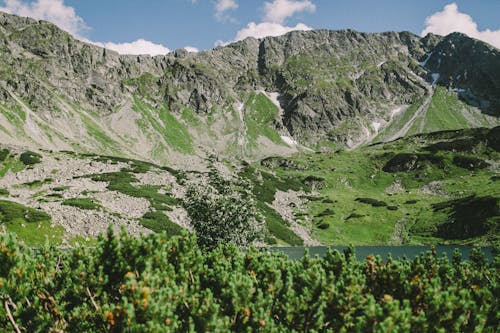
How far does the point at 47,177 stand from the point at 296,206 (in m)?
98.1

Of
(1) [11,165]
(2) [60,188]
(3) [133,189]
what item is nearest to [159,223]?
(3) [133,189]

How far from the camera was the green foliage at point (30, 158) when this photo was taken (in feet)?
461

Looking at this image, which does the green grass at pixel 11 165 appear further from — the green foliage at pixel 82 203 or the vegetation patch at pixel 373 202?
the vegetation patch at pixel 373 202

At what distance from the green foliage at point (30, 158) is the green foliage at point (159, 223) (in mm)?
58105

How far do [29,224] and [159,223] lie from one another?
30447mm

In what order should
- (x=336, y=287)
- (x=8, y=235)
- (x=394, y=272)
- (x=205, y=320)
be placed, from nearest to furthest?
(x=205, y=320)
(x=8, y=235)
(x=336, y=287)
(x=394, y=272)


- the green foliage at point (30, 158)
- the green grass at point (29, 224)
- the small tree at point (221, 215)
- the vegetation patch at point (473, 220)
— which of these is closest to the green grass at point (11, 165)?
the green foliage at point (30, 158)

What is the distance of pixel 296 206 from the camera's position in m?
175

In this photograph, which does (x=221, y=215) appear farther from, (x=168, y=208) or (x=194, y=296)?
(x=168, y=208)

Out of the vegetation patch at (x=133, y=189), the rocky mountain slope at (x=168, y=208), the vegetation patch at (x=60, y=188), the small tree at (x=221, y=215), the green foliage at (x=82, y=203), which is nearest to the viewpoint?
the small tree at (x=221, y=215)

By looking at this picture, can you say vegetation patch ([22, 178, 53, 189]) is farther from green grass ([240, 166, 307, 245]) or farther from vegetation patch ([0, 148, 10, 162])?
green grass ([240, 166, 307, 245])

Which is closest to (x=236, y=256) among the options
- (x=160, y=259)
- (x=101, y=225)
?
(x=160, y=259)

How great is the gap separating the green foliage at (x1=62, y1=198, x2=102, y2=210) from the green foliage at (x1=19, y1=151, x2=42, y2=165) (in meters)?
44.1

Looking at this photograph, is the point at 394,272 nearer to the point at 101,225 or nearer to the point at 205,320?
the point at 205,320
